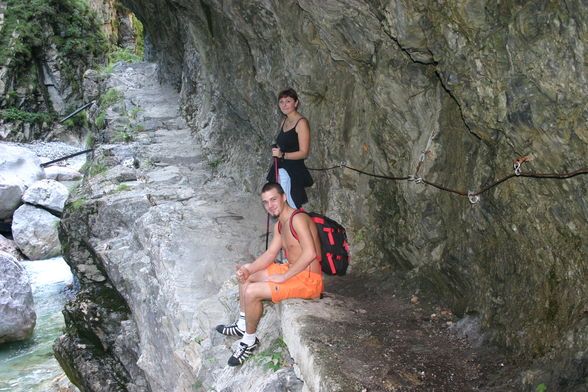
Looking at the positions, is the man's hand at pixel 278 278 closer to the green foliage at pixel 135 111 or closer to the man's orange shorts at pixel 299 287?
the man's orange shorts at pixel 299 287

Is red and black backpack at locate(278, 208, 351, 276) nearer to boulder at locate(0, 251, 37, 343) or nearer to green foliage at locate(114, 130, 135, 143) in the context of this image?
green foliage at locate(114, 130, 135, 143)

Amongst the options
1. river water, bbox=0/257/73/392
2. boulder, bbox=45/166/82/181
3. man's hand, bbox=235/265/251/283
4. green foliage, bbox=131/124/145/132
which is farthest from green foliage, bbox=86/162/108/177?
boulder, bbox=45/166/82/181

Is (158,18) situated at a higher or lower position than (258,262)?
higher

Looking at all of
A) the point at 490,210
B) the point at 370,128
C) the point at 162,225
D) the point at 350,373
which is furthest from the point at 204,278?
the point at 490,210

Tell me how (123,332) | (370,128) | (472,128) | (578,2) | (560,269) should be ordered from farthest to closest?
(123,332) < (370,128) < (472,128) < (560,269) < (578,2)

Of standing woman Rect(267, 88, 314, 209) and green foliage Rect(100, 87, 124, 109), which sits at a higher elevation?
green foliage Rect(100, 87, 124, 109)

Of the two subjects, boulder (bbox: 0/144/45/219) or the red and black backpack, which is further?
boulder (bbox: 0/144/45/219)

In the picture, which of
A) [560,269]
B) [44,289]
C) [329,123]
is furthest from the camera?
[44,289]

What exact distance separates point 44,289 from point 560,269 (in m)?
14.3

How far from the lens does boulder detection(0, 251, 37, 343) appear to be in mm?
12156

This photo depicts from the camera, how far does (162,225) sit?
8430 mm

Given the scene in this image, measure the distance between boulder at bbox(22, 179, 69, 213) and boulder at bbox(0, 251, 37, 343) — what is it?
20.0 feet

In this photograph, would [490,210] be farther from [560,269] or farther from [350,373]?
[350,373]

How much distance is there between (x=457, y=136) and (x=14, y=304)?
10.8 meters
